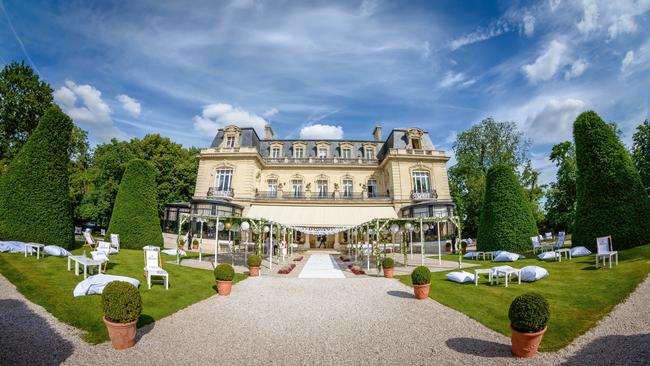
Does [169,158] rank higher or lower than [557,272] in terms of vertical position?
higher

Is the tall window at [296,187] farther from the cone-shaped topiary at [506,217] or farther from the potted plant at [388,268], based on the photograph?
the potted plant at [388,268]

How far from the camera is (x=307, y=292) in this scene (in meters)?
8.68

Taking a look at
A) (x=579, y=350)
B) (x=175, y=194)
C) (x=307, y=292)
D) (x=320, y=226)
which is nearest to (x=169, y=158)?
(x=175, y=194)

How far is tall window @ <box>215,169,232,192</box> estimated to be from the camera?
25.1 meters

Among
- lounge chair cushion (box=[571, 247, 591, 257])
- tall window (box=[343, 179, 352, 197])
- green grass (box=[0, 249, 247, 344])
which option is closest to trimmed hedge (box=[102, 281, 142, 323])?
green grass (box=[0, 249, 247, 344])

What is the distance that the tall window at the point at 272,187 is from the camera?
26.8 meters

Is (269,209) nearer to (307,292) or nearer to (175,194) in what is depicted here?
(175,194)

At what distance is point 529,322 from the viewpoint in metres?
4.03

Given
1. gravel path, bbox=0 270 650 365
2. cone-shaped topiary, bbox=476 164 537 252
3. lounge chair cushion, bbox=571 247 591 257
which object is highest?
cone-shaped topiary, bbox=476 164 537 252

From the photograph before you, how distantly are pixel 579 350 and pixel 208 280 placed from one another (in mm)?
9087

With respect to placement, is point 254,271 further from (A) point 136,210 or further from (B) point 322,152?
(B) point 322,152

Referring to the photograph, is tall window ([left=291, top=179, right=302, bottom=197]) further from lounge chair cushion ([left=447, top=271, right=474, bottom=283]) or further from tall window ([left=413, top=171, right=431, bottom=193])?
lounge chair cushion ([left=447, top=271, right=474, bottom=283])

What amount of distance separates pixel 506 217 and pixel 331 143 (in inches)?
663

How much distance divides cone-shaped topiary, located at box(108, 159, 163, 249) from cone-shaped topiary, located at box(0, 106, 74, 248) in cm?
389
